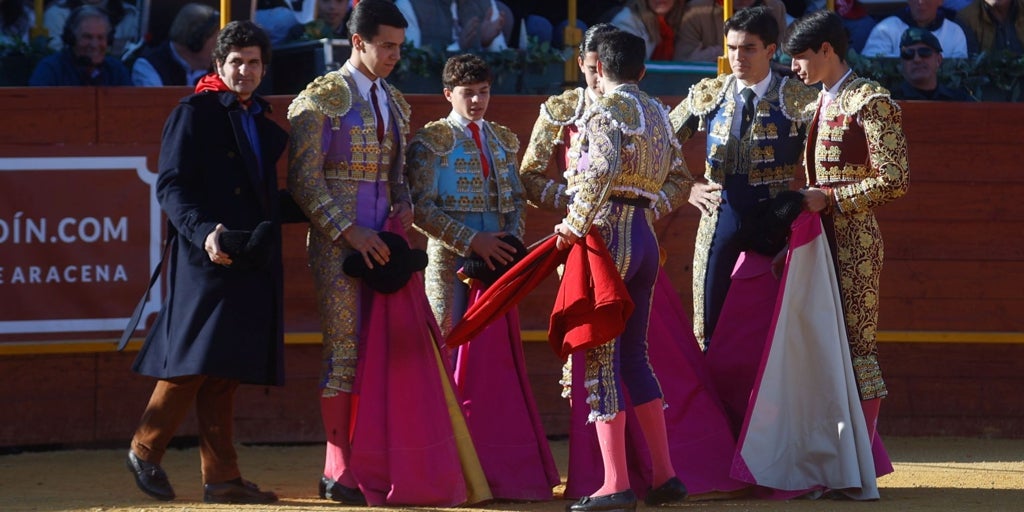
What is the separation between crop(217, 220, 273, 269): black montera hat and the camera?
17.4 feet

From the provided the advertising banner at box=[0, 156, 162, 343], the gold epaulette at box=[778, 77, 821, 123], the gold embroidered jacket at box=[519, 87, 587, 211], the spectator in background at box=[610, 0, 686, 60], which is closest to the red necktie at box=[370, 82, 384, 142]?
the gold embroidered jacket at box=[519, 87, 587, 211]

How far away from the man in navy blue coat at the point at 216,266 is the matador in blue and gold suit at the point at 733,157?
1.69m

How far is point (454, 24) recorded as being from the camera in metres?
8.28

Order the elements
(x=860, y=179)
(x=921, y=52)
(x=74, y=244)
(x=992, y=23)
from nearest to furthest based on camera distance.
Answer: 1. (x=860, y=179)
2. (x=74, y=244)
3. (x=921, y=52)
4. (x=992, y=23)

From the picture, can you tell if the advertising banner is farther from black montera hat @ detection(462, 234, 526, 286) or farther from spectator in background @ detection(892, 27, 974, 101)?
spectator in background @ detection(892, 27, 974, 101)

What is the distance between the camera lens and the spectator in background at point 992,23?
28.6ft

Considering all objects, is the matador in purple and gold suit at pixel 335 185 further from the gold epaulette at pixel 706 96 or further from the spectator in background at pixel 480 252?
the gold epaulette at pixel 706 96

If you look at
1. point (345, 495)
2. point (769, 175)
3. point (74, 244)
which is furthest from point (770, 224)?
point (74, 244)

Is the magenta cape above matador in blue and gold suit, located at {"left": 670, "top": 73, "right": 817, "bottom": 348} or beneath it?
beneath

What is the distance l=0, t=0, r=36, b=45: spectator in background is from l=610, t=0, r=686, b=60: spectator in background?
309 cm

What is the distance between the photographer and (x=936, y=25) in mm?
8703

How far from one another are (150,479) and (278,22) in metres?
3.28

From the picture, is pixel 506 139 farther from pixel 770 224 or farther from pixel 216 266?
pixel 216 266

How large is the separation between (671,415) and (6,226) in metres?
2.99
